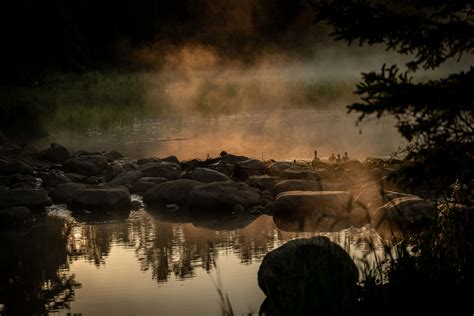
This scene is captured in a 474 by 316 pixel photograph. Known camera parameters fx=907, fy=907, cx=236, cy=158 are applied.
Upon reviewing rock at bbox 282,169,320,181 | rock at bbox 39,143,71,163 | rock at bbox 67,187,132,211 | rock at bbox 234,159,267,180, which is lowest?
rock at bbox 67,187,132,211

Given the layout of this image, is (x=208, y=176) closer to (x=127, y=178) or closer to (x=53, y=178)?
(x=127, y=178)

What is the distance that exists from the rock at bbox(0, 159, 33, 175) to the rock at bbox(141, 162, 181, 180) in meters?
2.22

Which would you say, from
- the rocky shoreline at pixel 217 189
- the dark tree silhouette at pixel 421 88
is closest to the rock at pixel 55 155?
the rocky shoreline at pixel 217 189

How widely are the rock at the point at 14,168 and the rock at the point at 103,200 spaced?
3.02m

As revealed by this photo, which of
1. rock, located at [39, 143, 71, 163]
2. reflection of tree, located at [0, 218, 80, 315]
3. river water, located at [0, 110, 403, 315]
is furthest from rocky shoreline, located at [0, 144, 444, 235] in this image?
rock, located at [39, 143, 71, 163]

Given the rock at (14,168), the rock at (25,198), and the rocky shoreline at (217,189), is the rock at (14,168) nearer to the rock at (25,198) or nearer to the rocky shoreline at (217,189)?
the rocky shoreline at (217,189)

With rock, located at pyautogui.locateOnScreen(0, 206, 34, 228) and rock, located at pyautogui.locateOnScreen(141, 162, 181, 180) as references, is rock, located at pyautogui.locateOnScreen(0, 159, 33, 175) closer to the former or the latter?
rock, located at pyautogui.locateOnScreen(141, 162, 181, 180)

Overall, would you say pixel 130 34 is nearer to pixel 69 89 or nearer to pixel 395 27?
pixel 69 89

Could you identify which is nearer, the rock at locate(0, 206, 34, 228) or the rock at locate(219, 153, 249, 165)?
the rock at locate(0, 206, 34, 228)

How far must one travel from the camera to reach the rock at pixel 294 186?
42.4 ft

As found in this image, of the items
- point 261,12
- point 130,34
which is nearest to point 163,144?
point 130,34

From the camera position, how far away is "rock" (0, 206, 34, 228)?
12250 mm

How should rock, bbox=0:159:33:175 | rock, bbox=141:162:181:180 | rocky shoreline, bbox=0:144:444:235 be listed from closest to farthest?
rocky shoreline, bbox=0:144:444:235 < rock, bbox=141:162:181:180 < rock, bbox=0:159:33:175

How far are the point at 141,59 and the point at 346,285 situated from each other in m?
42.5
